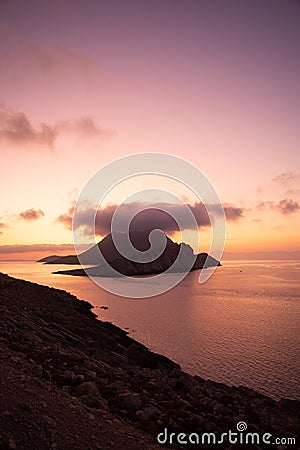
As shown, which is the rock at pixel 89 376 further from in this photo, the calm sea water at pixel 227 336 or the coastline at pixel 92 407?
the calm sea water at pixel 227 336

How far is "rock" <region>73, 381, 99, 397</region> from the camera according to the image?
40.6 feet

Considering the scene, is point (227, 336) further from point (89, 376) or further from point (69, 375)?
point (69, 375)

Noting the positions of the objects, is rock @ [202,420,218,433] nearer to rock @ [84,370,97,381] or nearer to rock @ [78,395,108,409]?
rock @ [78,395,108,409]

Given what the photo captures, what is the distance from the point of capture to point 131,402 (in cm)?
1262

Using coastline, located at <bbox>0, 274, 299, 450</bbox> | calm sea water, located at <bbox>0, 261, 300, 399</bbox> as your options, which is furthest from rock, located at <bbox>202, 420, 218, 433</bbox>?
calm sea water, located at <bbox>0, 261, 300, 399</bbox>

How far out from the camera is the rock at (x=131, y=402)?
12445mm

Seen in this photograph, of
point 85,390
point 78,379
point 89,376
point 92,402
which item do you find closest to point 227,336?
point 89,376

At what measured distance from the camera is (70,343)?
24.8m

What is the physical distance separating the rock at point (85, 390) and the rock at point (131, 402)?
3.66 feet

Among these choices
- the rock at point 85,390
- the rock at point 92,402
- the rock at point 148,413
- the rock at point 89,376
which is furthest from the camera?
the rock at point 89,376

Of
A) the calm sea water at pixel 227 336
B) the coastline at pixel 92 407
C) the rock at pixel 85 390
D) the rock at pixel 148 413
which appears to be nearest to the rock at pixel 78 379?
the coastline at pixel 92 407

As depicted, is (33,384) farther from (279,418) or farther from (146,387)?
(279,418)

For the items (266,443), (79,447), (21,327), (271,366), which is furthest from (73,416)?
(271,366)

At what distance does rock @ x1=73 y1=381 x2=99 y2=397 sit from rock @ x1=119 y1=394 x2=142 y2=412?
112 cm
